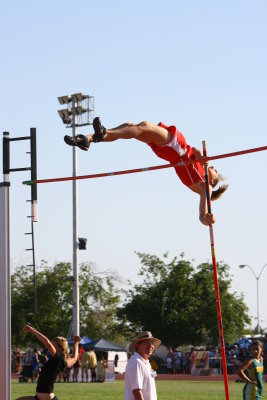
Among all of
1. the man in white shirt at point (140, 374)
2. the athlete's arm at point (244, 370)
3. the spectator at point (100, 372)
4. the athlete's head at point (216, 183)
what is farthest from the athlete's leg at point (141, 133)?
the spectator at point (100, 372)

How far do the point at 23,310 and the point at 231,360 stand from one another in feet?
57.6

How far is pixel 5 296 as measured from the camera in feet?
29.7

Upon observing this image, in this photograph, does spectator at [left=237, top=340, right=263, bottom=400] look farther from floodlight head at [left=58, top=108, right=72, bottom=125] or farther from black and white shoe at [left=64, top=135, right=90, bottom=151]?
floodlight head at [left=58, top=108, right=72, bottom=125]

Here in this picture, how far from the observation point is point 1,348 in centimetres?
897

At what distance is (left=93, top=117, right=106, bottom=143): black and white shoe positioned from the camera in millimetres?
8570

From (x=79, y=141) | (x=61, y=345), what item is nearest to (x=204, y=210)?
(x=79, y=141)

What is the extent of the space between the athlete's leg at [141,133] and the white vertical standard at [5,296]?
4.04 ft

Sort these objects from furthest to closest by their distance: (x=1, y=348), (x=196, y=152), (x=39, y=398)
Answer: (x=39, y=398) → (x=196, y=152) → (x=1, y=348)

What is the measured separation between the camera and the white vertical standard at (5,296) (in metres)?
8.86

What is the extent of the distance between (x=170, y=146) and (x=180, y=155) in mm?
230

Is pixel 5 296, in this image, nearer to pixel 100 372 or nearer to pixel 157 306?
pixel 100 372

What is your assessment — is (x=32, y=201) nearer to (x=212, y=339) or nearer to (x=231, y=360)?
(x=231, y=360)

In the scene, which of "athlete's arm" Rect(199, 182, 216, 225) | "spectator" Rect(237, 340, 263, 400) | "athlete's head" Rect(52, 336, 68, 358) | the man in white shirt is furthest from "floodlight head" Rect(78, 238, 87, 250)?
the man in white shirt

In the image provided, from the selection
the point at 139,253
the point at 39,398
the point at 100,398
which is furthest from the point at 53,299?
the point at 39,398
